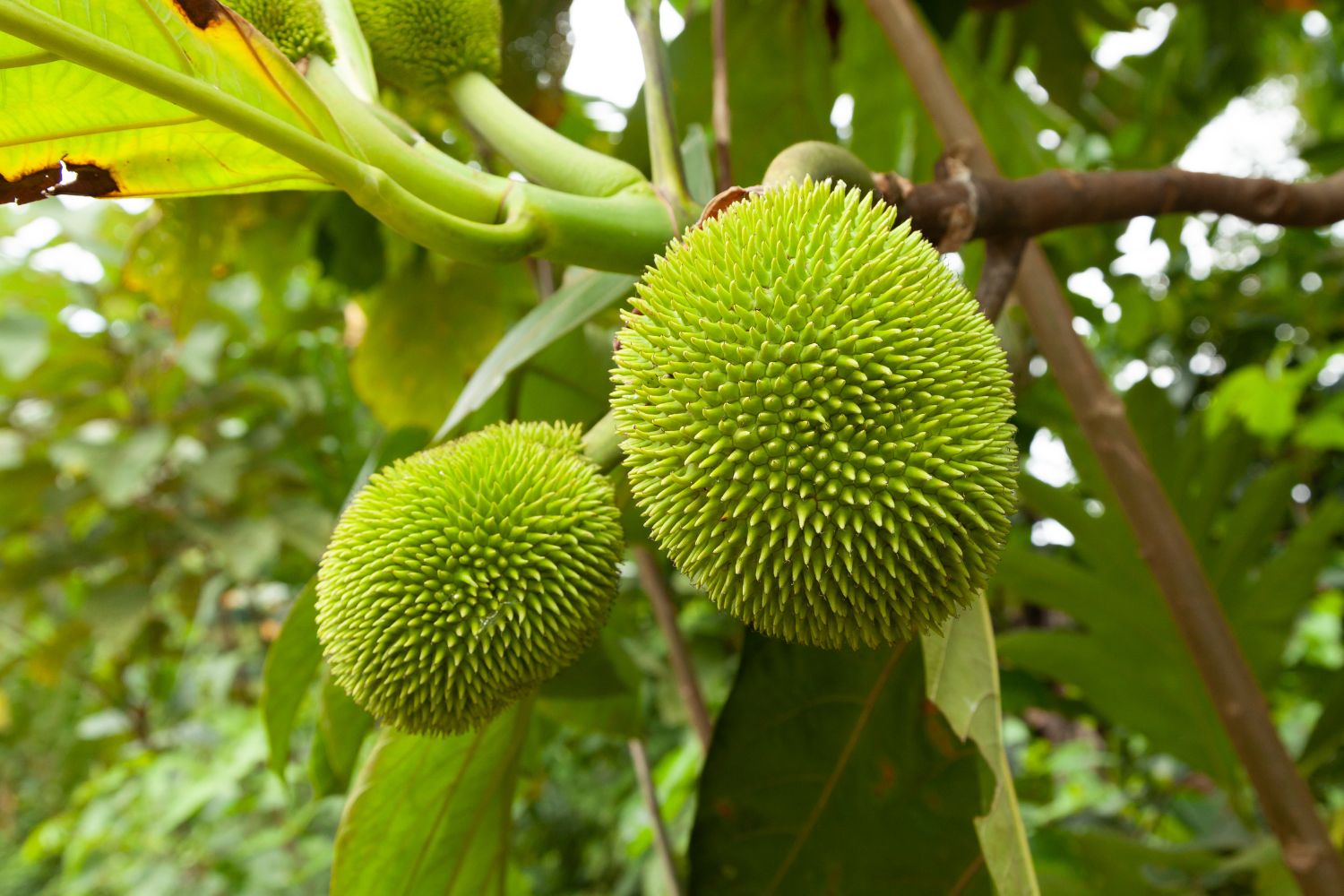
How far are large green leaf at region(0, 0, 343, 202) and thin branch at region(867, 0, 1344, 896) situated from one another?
2.05ft

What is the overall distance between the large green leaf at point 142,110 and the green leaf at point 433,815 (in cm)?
44

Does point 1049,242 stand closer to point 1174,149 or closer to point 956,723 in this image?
point 1174,149

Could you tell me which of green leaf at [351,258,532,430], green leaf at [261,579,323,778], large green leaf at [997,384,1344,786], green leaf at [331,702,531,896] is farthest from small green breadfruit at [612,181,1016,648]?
green leaf at [351,258,532,430]

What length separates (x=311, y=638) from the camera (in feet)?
2.96

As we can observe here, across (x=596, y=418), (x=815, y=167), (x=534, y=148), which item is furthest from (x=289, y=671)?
(x=815, y=167)

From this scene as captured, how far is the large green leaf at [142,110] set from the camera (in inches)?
20.6

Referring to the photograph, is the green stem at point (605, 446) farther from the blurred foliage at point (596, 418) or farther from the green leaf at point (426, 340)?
the green leaf at point (426, 340)

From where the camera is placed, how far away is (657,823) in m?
1.07

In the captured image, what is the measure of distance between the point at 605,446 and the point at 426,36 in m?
0.38

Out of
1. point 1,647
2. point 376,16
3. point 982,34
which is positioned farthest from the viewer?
point 1,647

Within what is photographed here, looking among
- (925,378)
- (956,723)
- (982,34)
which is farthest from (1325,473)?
(925,378)

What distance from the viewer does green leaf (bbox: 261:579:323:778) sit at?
87 cm

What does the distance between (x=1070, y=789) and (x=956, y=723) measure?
2.38m

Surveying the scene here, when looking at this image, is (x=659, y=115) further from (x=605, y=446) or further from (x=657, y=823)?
(x=657, y=823)
